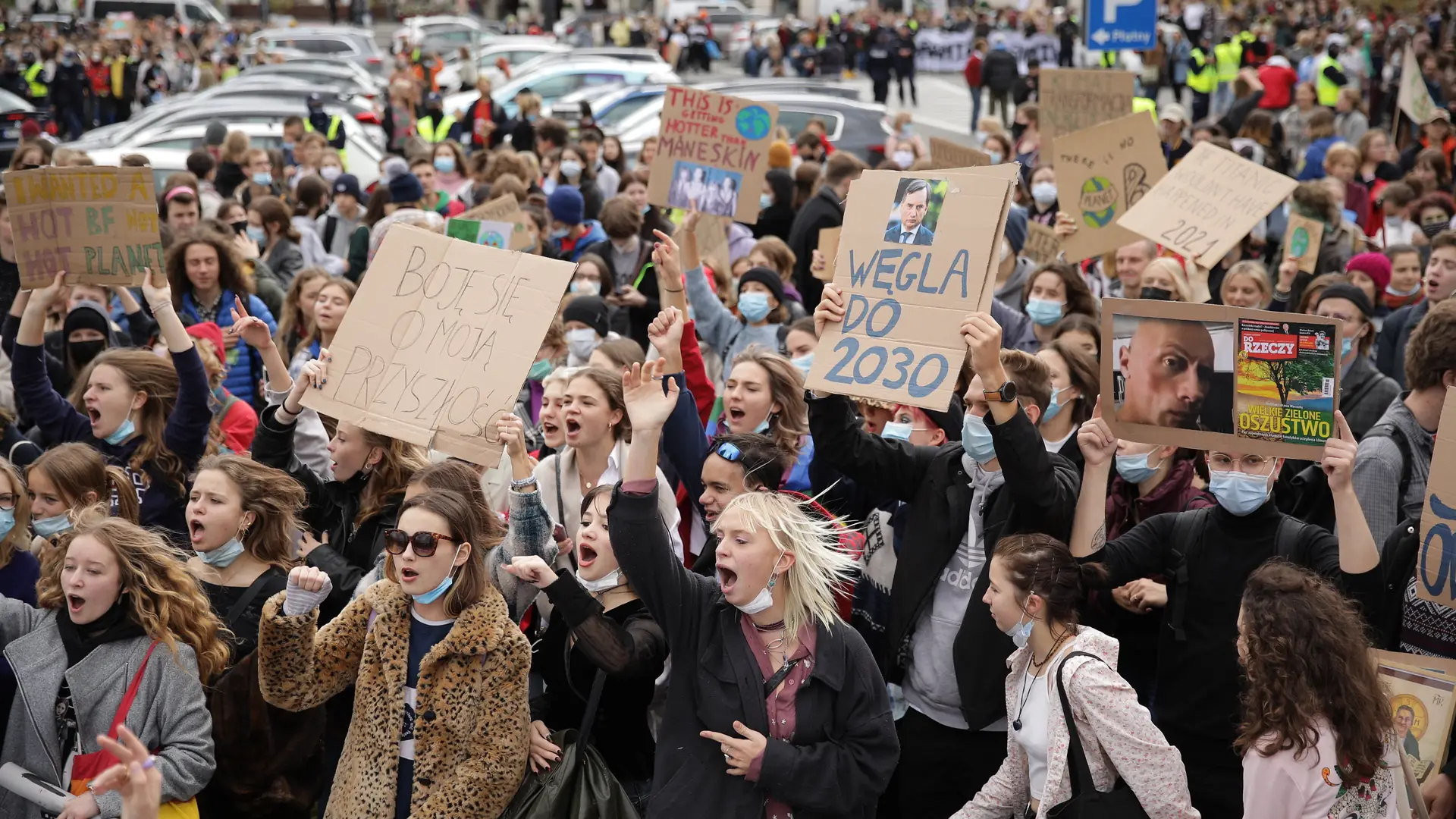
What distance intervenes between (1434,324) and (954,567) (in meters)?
1.73

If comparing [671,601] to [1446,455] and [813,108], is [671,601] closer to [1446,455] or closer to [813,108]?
[1446,455]

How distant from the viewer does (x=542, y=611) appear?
15.1ft

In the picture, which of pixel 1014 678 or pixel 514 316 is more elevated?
pixel 514 316

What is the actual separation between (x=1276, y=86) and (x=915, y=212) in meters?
15.8

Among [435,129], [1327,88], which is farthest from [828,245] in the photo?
[1327,88]

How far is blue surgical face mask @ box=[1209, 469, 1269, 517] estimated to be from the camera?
4348 mm

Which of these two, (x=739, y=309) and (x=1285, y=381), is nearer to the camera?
(x=1285, y=381)

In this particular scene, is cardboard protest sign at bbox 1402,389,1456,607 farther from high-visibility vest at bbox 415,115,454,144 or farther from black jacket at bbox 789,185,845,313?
high-visibility vest at bbox 415,115,454,144

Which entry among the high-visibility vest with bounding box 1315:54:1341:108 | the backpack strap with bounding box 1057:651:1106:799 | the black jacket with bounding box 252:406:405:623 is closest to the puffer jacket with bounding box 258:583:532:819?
the black jacket with bounding box 252:406:405:623

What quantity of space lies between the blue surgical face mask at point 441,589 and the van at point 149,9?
4188 cm

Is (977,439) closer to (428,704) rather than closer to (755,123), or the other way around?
(428,704)

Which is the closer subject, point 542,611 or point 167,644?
point 167,644

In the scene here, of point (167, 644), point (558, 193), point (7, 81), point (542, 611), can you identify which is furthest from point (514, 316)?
point (7, 81)

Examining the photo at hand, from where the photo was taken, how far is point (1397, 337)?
A: 762 centimetres
